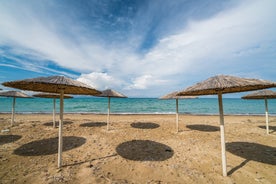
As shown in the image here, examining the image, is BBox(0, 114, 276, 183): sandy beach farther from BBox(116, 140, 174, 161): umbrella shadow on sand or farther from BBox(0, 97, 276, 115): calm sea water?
BBox(0, 97, 276, 115): calm sea water

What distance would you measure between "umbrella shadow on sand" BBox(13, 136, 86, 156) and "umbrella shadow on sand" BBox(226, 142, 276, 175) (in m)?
5.51

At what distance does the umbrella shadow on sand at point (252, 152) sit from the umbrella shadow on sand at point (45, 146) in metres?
5.51

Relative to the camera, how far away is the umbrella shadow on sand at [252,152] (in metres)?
3.92

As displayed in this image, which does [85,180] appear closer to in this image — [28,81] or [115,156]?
[115,156]

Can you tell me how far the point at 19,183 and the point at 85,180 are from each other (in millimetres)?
1469

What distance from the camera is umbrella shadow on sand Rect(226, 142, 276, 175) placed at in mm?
3915

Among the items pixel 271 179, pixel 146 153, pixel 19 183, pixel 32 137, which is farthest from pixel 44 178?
pixel 271 179

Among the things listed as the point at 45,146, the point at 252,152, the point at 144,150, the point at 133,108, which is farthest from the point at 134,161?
the point at 133,108

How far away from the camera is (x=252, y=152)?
179 inches

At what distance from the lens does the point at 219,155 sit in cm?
423

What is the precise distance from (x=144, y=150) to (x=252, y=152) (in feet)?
13.3

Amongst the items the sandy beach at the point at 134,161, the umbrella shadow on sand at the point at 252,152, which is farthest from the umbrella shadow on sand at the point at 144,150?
the umbrella shadow on sand at the point at 252,152

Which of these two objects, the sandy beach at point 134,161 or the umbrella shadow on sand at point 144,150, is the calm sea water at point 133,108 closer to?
the umbrella shadow on sand at point 144,150

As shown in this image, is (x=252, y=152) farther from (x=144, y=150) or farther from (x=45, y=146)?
(x=45, y=146)
